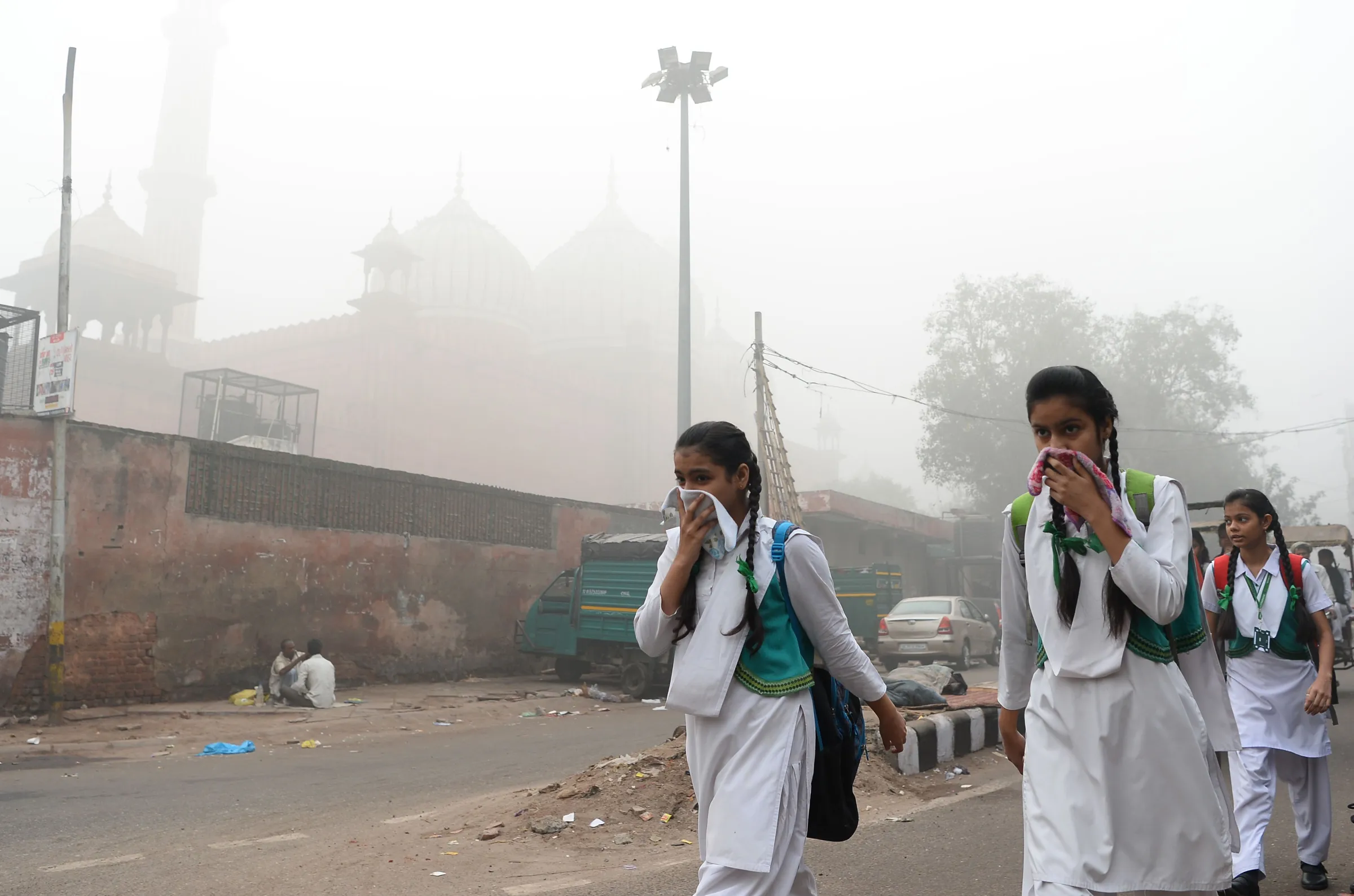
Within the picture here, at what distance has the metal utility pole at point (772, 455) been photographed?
18.3m

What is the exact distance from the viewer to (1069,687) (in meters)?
2.50

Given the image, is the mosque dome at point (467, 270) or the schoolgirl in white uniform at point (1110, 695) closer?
the schoolgirl in white uniform at point (1110, 695)

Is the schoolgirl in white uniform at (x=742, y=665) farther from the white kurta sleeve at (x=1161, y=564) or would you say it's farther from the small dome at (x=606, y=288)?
the small dome at (x=606, y=288)

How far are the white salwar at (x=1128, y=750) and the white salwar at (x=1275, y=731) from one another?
2429mm

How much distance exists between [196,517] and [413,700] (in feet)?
12.5

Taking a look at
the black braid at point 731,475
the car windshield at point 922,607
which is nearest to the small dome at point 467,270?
the car windshield at point 922,607

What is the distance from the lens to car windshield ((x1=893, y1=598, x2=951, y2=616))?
19.1 meters

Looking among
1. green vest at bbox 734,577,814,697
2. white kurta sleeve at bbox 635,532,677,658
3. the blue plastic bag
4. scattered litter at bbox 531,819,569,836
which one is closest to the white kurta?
green vest at bbox 734,577,814,697

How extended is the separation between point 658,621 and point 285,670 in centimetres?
1218

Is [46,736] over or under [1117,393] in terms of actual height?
under

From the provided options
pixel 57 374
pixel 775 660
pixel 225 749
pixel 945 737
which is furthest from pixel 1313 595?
pixel 57 374

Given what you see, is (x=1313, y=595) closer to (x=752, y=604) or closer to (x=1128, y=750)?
(x=1128, y=750)

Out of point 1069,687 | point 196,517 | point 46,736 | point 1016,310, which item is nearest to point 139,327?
point 196,517

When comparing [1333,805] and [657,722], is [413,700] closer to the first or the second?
[657,722]
